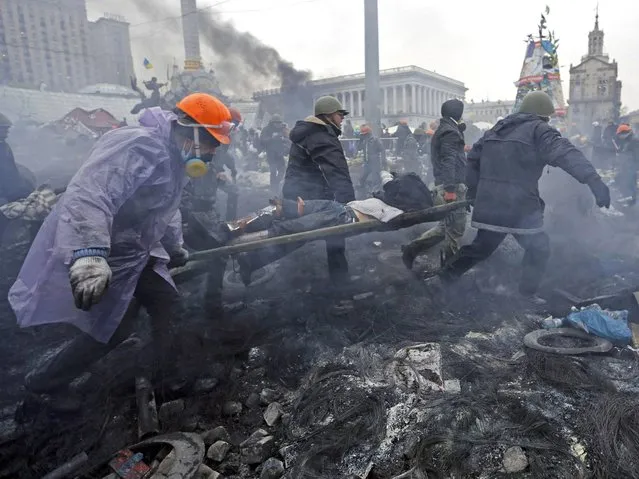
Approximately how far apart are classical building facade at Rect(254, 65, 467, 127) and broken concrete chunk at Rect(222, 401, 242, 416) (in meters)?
52.7

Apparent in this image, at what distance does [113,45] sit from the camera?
200 feet

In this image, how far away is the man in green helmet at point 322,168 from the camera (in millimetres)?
4082

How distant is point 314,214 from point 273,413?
5.53ft

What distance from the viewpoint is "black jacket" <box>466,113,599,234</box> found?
12.4 feet

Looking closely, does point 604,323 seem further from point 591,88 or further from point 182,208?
point 591,88

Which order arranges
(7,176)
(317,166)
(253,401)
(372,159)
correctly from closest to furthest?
(253,401)
(317,166)
(7,176)
(372,159)

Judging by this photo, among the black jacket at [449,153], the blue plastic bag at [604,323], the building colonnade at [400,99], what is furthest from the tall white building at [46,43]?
the blue plastic bag at [604,323]

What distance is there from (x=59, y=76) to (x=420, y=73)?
47.5 m

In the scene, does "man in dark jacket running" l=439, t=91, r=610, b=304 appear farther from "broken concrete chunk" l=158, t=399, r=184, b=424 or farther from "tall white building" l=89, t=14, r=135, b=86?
"tall white building" l=89, t=14, r=135, b=86

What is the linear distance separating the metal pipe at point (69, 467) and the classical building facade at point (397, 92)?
175 ft

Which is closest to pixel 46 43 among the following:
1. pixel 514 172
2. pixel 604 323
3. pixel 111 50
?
pixel 111 50

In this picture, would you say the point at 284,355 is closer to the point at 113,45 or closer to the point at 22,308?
the point at 22,308


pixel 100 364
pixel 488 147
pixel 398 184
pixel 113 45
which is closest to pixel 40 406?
pixel 100 364

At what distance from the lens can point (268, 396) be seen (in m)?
2.79
